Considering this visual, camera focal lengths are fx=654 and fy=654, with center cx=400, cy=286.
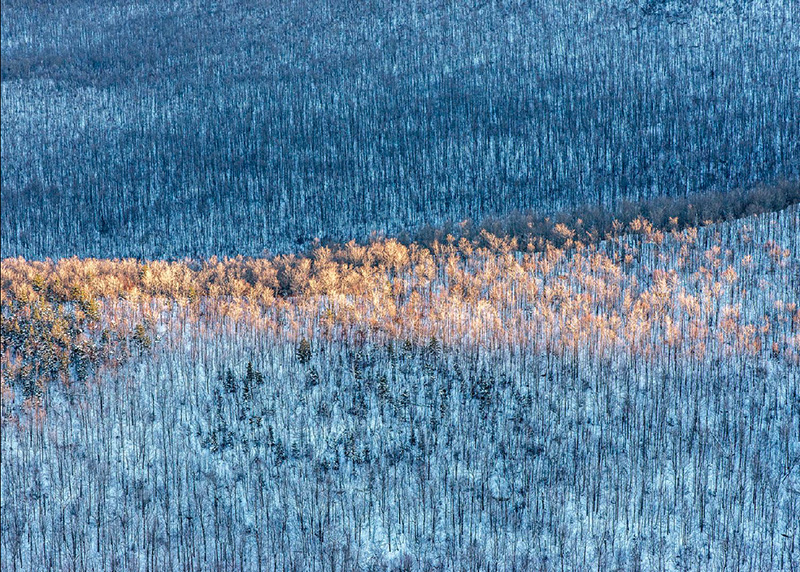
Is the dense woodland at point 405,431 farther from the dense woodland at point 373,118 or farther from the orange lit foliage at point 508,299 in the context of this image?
the dense woodland at point 373,118

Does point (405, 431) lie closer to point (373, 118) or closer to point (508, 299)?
point (508, 299)

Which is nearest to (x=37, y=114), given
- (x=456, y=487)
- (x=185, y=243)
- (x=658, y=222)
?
(x=185, y=243)

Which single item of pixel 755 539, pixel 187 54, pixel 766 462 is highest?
pixel 187 54

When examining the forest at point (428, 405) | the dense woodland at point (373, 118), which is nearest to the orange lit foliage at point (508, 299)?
the forest at point (428, 405)

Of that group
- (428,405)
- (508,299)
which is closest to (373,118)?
(508,299)

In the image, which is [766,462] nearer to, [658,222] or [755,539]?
[755,539]

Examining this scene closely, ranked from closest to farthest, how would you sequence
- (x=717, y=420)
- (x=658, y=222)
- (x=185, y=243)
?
1. (x=717, y=420)
2. (x=658, y=222)
3. (x=185, y=243)
